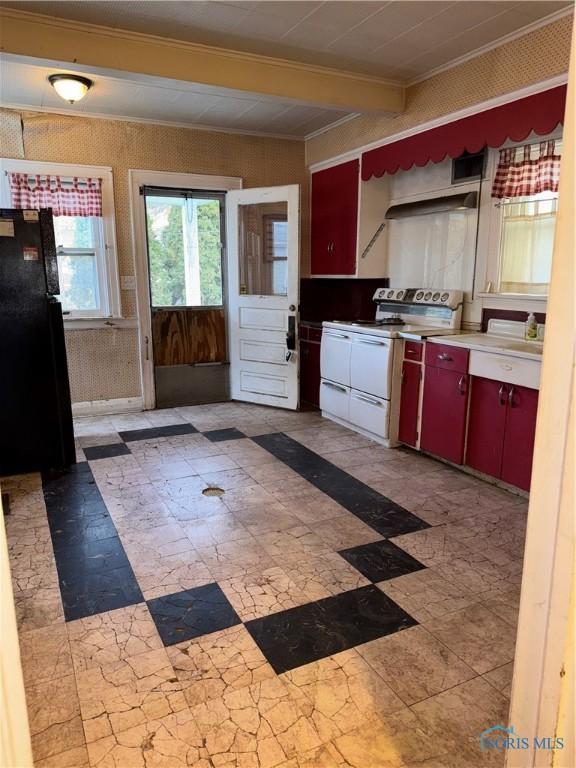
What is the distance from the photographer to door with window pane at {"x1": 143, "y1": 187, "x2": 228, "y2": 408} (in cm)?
493

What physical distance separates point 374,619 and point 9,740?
5.07 ft

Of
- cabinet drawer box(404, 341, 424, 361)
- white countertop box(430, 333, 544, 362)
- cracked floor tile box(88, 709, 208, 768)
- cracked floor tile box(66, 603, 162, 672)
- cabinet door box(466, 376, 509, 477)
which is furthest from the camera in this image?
cabinet drawer box(404, 341, 424, 361)

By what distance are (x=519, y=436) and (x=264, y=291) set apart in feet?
9.15

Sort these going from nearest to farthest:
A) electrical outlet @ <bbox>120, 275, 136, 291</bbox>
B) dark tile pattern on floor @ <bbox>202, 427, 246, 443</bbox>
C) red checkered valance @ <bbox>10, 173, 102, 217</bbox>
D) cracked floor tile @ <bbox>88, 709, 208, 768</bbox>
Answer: cracked floor tile @ <bbox>88, 709, 208, 768</bbox> → dark tile pattern on floor @ <bbox>202, 427, 246, 443</bbox> → red checkered valance @ <bbox>10, 173, 102, 217</bbox> → electrical outlet @ <bbox>120, 275, 136, 291</bbox>

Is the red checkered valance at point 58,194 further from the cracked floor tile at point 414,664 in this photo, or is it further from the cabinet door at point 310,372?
the cracked floor tile at point 414,664

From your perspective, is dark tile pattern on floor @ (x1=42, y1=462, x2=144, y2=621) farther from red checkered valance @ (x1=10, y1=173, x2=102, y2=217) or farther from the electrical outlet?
red checkered valance @ (x1=10, y1=173, x2=102, y2=217)

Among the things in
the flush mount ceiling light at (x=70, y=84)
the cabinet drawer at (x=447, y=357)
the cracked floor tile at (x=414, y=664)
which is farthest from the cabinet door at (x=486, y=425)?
the flush mount ceiling light at (x=70, y=84)

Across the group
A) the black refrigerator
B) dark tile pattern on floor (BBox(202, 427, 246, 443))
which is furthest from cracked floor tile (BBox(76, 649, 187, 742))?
dark tile pattern on floor (BBox(202, 427, 246, 443))

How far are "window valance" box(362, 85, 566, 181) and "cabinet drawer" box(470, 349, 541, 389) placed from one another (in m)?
1.31

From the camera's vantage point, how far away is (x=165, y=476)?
3.40 metres

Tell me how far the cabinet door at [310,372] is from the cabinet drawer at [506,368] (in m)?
2.01

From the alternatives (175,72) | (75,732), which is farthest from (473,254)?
(75,732)

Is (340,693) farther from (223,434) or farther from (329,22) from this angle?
(329,22)

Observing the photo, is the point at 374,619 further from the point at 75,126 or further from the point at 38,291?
the point at 75,126
